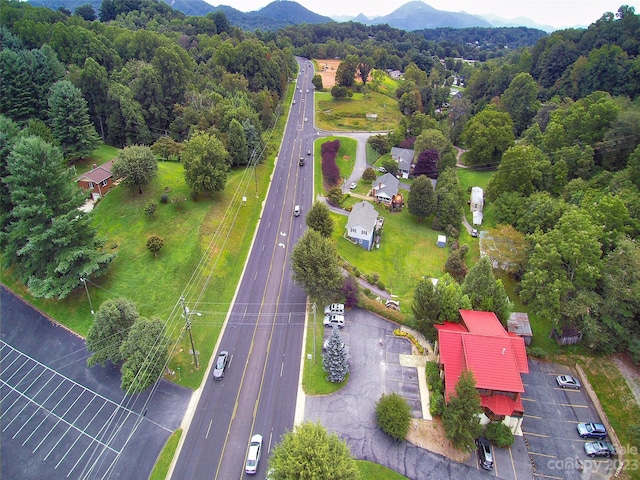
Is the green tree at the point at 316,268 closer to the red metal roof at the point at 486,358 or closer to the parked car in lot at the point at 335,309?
the parked car in lot at the point at 335,309

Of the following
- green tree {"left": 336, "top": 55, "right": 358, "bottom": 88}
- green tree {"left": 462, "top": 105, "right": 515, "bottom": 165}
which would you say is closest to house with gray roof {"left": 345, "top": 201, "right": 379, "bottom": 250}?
green tree {"left": 462, "top": 105, "right": 515, "bottom": 165}

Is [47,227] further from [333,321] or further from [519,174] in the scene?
[519,174]

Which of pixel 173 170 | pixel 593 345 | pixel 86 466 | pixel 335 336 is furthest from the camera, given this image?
pixel 173 170

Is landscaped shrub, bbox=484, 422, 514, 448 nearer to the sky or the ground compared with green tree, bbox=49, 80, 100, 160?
nearer to the ground

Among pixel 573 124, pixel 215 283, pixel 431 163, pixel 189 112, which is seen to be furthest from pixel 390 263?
pixel 189 112

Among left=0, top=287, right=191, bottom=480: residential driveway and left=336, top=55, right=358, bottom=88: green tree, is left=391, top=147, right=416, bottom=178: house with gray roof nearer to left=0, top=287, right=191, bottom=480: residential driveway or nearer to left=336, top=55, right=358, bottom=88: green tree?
left=336, top=55, right=358, bottom=88: green tree

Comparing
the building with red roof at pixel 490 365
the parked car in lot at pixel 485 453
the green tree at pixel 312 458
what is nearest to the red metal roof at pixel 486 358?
the building with red roof at pixel 490 365

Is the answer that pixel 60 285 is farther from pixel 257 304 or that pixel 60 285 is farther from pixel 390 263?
pixel 390 263
